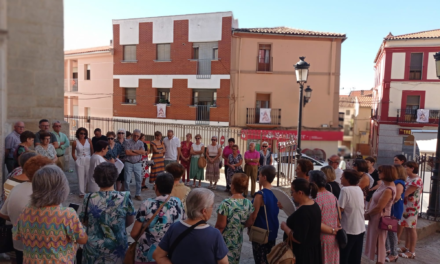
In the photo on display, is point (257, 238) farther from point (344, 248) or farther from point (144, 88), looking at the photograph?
point (144, 88)

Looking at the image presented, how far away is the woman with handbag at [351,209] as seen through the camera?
4.02 meters

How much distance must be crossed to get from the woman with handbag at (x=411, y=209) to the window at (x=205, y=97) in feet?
59.7

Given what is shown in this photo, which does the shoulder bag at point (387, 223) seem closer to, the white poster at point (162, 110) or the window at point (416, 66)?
the white poster at point (162, 110)

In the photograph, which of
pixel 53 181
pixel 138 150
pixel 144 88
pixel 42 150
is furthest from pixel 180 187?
pixel 144 88

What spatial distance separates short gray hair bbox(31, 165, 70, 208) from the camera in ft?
8.88

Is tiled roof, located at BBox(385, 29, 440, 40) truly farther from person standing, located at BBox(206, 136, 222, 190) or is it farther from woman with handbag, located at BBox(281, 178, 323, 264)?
woman with handbag, located at BBox(281, 178, 323, 264)

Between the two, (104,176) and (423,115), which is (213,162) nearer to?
(104,176)

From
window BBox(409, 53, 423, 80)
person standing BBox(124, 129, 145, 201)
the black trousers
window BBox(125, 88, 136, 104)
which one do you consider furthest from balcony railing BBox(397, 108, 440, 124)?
the black trousers

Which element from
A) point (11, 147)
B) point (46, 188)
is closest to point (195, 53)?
point (11, 147)

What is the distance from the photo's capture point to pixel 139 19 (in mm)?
24500

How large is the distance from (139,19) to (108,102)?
644 centimetres

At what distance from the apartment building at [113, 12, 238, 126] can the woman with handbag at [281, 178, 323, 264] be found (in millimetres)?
19342

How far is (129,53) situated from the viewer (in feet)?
82.9

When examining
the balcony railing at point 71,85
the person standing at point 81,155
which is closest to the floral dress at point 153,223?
the person standing at point 81,155
